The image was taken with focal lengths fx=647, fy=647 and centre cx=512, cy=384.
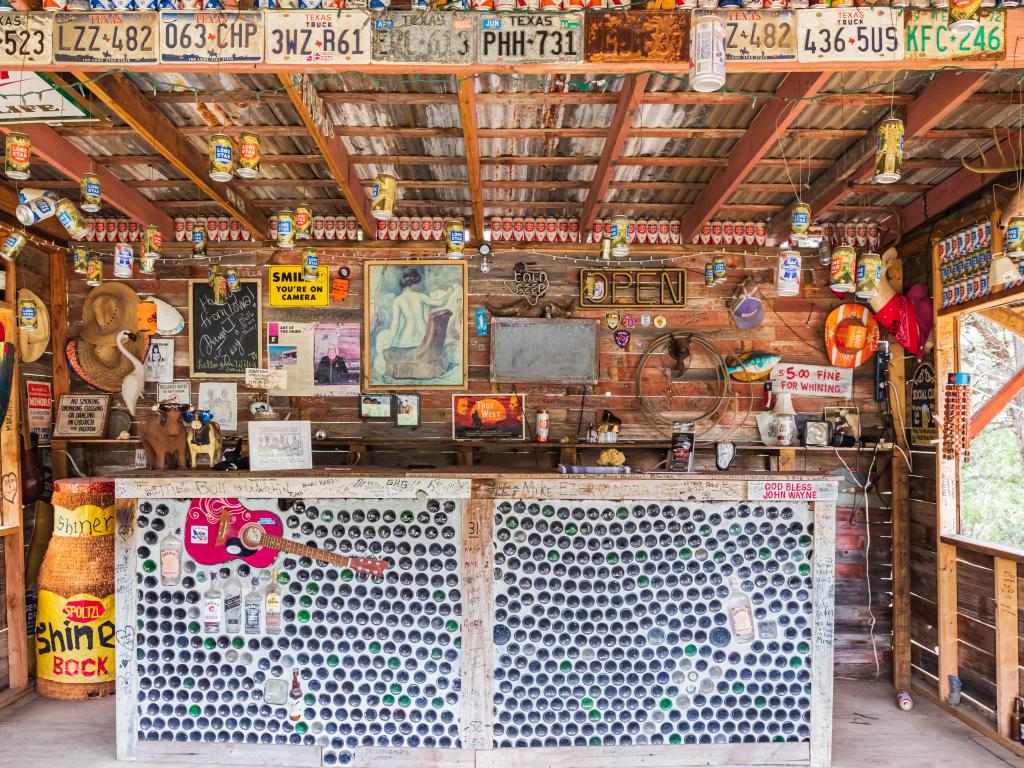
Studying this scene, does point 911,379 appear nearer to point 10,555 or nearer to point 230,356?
point 230,356

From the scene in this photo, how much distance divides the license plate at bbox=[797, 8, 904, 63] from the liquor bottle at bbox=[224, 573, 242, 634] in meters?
3.98

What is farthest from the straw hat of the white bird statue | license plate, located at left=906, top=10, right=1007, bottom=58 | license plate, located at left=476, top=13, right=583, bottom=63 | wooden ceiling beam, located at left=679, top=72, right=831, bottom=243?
license plate, located at left=906, top=10, right=1007, bottom=58

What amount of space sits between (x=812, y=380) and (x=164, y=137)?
5.17 meters

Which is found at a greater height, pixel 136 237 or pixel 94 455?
pixel 136 237

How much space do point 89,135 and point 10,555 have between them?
10.3 ft

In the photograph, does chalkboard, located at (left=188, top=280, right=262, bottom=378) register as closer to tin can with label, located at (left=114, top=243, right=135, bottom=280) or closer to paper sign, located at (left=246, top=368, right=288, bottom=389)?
paper sign, located at (left=246, top=368, right=288, bottom=389)

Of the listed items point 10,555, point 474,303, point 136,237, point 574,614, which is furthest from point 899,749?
point 136,237

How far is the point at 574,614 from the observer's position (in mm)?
3736

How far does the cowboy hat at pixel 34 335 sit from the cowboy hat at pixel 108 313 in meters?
0.30

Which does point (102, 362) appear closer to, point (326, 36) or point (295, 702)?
point (295, 702)

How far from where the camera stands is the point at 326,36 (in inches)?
111

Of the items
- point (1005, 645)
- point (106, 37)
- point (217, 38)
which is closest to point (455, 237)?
point (217, 38)

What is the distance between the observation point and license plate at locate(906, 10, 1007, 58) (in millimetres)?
2750

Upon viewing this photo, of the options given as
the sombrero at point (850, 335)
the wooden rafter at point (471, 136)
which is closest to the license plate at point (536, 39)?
the wooden rafter at point (471, 136)
